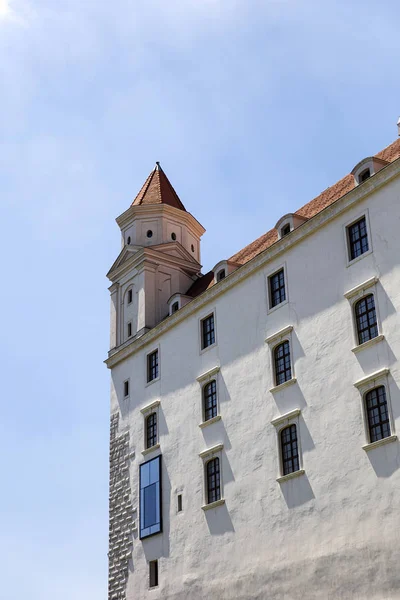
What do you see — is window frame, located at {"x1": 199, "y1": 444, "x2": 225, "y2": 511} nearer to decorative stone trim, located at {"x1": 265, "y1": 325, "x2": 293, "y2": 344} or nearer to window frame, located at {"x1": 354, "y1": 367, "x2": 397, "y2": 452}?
decorative stone trim, located at {"x1": 265, "y1": 325, "x2": 293, "y2": 344}

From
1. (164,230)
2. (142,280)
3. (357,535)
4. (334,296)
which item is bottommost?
(357,535)

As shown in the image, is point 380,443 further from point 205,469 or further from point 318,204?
point 318,204

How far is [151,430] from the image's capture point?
107ft

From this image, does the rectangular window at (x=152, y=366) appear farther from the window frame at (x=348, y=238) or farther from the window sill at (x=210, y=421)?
the window frame at (x=348, y=238)

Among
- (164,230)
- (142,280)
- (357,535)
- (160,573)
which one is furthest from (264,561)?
(164,230)

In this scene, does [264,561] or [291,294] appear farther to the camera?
[291,294]

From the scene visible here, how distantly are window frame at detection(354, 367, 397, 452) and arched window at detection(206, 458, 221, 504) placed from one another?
6.69 meters

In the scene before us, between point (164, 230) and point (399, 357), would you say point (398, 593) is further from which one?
point (164, 230)

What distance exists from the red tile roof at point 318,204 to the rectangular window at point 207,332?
2415mm

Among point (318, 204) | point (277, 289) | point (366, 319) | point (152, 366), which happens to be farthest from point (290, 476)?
point (152, 366)

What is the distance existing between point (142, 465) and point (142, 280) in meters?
7.89

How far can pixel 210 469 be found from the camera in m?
28.8

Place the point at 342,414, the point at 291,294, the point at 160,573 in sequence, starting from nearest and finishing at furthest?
the point at 342,414
the point at 291,294
the point at 160,573

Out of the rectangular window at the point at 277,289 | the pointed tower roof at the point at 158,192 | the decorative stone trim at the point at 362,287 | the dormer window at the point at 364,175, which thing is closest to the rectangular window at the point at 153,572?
the rectangular window at the point at 277,289
